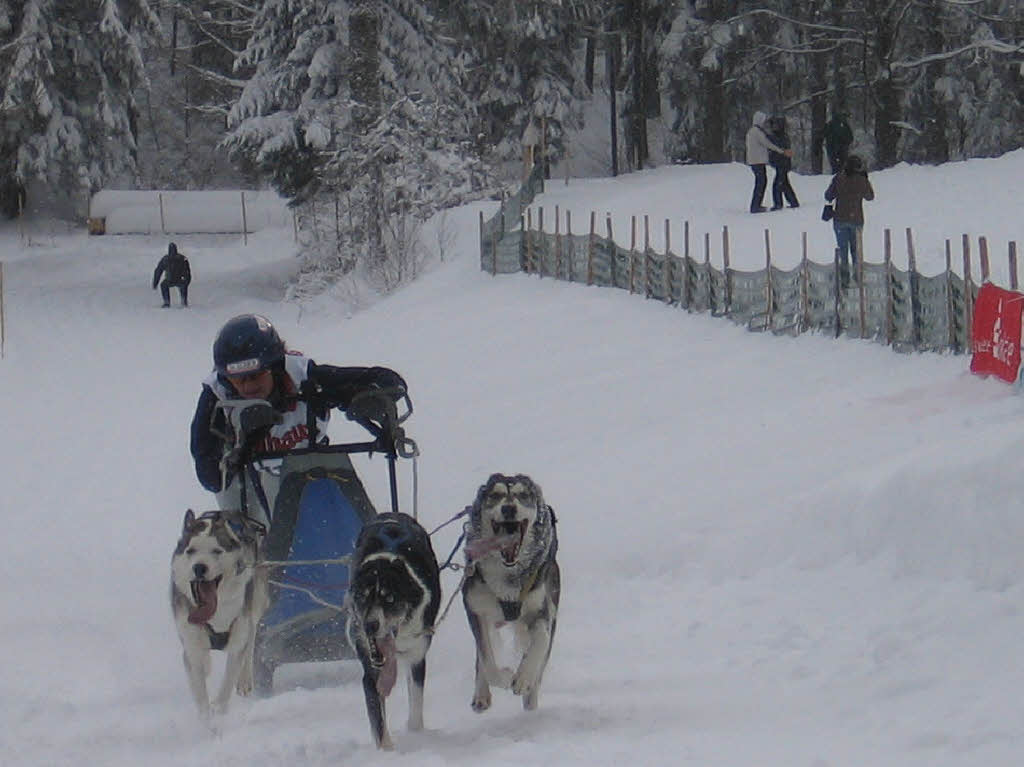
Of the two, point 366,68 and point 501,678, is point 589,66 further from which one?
point 501,678

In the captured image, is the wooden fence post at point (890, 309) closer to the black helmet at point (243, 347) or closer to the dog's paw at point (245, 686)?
the black helmet at point (243, 347)

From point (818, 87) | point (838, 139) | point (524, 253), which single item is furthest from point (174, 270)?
point (818, 87)

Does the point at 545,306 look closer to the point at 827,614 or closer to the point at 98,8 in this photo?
the point at 827,614

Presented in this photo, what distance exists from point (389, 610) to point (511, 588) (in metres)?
0.80

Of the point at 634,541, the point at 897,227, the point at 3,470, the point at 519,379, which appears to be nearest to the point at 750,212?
the point at 897,227

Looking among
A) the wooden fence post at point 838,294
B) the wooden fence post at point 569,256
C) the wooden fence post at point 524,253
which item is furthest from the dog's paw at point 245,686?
the wooden fence post at point 524,253

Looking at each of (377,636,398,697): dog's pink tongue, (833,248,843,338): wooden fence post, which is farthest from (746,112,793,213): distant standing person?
(377,636,398,697): dog's pink tongue

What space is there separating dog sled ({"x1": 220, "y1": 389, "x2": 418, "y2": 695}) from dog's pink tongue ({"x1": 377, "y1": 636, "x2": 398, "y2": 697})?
1015 mm

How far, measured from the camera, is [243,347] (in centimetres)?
639

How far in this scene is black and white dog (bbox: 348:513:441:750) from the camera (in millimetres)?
5277

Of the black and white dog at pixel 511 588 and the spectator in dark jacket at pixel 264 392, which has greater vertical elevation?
the spectator in dark jacket at pixel 264 392

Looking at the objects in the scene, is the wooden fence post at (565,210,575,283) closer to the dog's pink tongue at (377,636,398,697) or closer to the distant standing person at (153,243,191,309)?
the distant standing person at (153,243,191,309)

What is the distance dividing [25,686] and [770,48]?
1241 inches

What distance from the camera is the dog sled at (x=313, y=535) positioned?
6.42m
